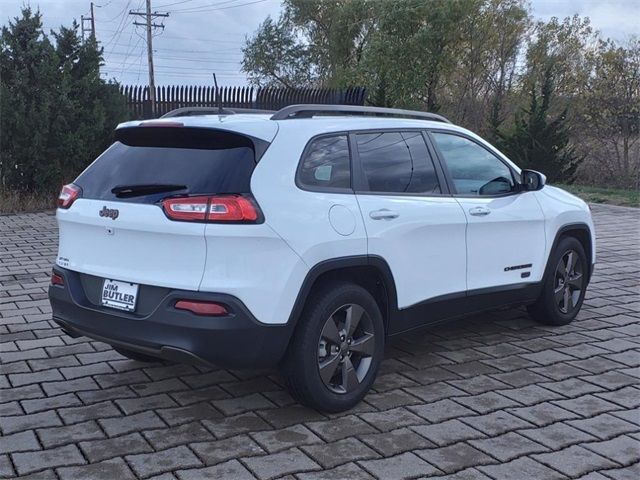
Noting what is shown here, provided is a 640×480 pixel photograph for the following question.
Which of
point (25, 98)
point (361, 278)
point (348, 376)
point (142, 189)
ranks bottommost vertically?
point (348, 376)

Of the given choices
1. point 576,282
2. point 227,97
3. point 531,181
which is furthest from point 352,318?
point 227,97

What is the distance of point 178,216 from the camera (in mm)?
3951

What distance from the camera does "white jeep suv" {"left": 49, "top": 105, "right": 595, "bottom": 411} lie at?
12.9ft

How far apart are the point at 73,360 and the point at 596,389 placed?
3568mm

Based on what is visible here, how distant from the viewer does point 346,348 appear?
4445mm

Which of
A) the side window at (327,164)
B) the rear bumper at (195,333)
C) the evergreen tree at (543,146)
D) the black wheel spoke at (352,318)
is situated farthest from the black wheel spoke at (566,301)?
the evergreen tree at (543,146)

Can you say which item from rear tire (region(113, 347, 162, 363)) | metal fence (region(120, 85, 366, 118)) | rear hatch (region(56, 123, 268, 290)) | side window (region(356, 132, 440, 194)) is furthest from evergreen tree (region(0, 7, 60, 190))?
side window (region(356, 132, 440, 194))

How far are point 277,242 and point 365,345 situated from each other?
96 cm

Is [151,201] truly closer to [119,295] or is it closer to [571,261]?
[119,295]

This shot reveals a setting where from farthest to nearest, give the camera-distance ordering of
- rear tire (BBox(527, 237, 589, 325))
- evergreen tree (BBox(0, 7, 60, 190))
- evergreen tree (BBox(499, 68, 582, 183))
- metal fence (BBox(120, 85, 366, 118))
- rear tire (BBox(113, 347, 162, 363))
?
evergreen tree (BBox(499, 68, 582, 183)) → metal fence (BBox(120, 85, 366, 118)) → evergreen tree (BBox(0, 7, 60, 190)) → rear tire (BBox(527, 237, 589, 325)) → rear tire (BBox(113, 347, 162, 363))

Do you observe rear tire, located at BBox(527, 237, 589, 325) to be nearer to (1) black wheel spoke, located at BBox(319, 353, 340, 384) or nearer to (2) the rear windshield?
(1) black wheel spoke, located at BBox(319, 353, 340, 384)

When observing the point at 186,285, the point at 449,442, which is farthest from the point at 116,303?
the point at 449,442

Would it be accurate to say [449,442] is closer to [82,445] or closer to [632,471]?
[632,471]

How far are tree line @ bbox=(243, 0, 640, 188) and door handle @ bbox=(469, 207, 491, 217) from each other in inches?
535
